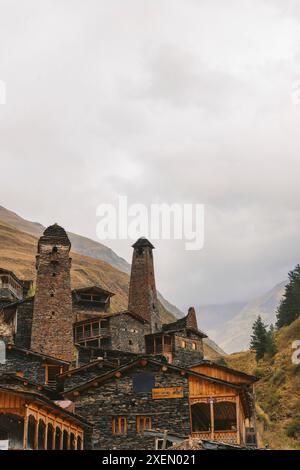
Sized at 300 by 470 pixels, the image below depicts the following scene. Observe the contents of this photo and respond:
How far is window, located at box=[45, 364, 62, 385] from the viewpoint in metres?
41.4

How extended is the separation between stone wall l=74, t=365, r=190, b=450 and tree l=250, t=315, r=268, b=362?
145ft

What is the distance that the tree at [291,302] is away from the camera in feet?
271

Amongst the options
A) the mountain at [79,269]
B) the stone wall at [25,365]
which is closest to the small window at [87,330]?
the stone wall at [25,365]

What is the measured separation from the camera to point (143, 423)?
104 feet

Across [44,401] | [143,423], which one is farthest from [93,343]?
[44,401]

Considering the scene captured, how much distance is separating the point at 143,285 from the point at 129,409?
39.8 meters

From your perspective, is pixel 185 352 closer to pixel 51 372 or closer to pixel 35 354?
pixel 51 372

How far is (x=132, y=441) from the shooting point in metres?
31.3

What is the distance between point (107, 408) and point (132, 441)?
225 cm

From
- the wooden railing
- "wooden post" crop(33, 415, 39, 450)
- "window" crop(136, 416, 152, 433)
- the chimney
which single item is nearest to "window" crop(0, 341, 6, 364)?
"window" crop(136, 416, 152, 433)

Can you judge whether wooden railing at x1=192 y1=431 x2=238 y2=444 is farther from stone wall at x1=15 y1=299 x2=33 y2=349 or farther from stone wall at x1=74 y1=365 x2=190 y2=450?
stone wall at x1=15 y1=299 x2=33 y2=349

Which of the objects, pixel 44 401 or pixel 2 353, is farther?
pixel 2 353
